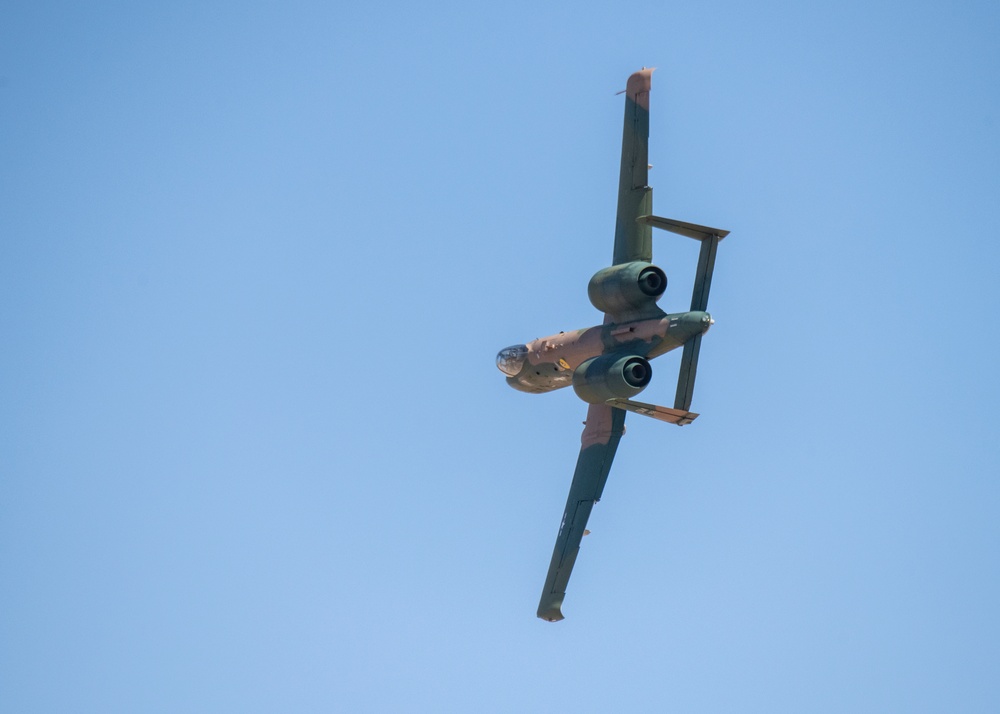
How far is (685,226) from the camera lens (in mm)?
43594

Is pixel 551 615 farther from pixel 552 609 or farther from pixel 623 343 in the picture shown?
pixel 623 343

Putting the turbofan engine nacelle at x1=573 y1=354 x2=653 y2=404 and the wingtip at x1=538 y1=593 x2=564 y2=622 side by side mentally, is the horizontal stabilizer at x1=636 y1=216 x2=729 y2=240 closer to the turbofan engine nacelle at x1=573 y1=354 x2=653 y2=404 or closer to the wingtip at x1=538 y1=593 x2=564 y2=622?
the turbofan engine nacelle at x1=573 y1=354 x2=653 y2=404

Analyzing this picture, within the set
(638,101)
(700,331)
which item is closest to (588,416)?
(700,331)

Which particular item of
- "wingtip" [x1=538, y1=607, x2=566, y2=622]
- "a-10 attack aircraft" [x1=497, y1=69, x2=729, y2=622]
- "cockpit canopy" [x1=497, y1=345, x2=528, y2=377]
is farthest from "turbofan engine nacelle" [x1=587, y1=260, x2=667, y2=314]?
"wingtip" [x1=538, y1=607, x2=566, y2=622]

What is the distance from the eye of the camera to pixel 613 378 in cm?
4462

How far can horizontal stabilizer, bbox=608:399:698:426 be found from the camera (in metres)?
43.2

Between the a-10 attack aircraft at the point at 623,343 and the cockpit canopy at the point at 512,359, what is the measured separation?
153 millimetres

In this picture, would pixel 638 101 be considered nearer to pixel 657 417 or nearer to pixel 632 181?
pixel 632 181

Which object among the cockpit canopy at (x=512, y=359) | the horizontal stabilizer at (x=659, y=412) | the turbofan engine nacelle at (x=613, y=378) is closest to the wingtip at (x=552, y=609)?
the turbofan engine nacelle at (x=613, y=378)

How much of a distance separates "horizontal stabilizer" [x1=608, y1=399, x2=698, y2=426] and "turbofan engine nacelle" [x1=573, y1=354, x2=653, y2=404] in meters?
0.24

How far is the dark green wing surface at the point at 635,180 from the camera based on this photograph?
46.9 metres

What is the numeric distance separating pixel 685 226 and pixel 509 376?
35.0 feet

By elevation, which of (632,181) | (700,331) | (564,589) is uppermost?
(632,181)

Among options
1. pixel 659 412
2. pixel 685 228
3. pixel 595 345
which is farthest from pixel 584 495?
pixel 685 228
